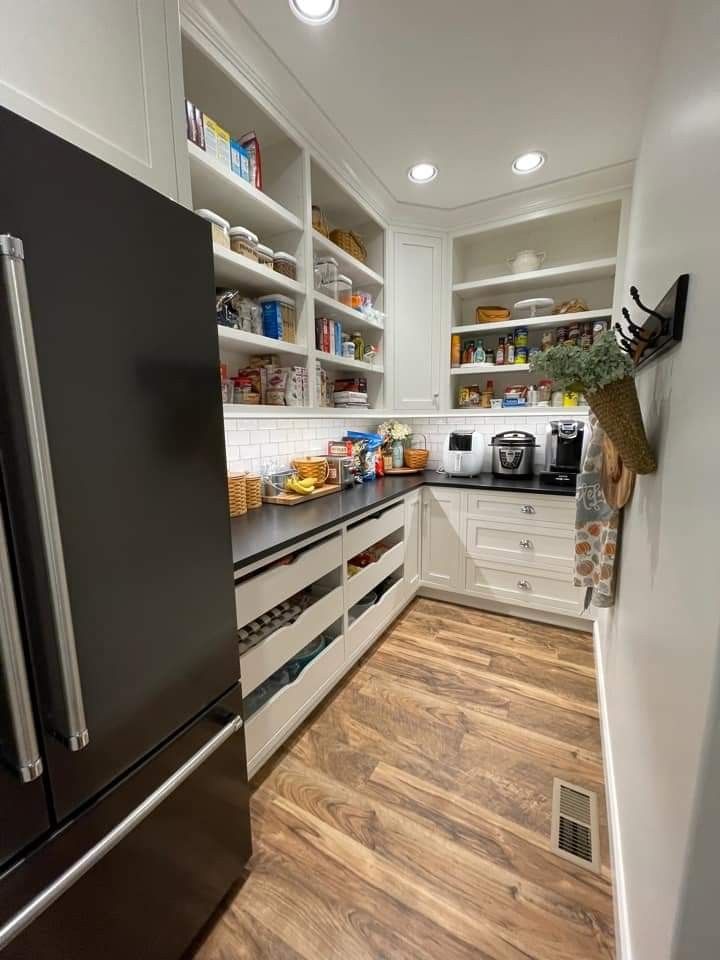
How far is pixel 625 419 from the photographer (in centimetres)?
92

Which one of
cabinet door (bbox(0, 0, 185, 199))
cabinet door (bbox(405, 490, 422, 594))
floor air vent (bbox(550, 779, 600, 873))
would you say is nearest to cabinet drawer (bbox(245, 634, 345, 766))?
cabinet door (bbox(405, 490, 422, 594))

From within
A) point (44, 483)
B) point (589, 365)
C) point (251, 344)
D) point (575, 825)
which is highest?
point (251, 344)

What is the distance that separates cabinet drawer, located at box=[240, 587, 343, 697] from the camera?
1233 millimetres

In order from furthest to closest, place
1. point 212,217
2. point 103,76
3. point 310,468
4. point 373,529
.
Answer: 1. point 310,468
2. point 373,529
3. point 212,217
4. point 103,76

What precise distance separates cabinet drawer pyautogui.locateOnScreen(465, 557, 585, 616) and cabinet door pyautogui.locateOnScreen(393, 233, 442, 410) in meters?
1.23

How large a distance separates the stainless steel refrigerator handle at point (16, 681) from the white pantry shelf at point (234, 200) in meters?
1.38

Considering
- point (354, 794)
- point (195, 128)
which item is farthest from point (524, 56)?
point (354, 794)

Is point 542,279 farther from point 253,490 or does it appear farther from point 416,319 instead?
point 253,490

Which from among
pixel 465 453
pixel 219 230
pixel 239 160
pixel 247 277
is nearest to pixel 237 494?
pixel 247 277

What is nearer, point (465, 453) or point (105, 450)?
point (105, 450)

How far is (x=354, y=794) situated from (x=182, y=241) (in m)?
1.71

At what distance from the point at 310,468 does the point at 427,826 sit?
62.5 inches

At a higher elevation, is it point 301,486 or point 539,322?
point 539,322

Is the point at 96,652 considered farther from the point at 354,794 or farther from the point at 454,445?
the point at 454,445
